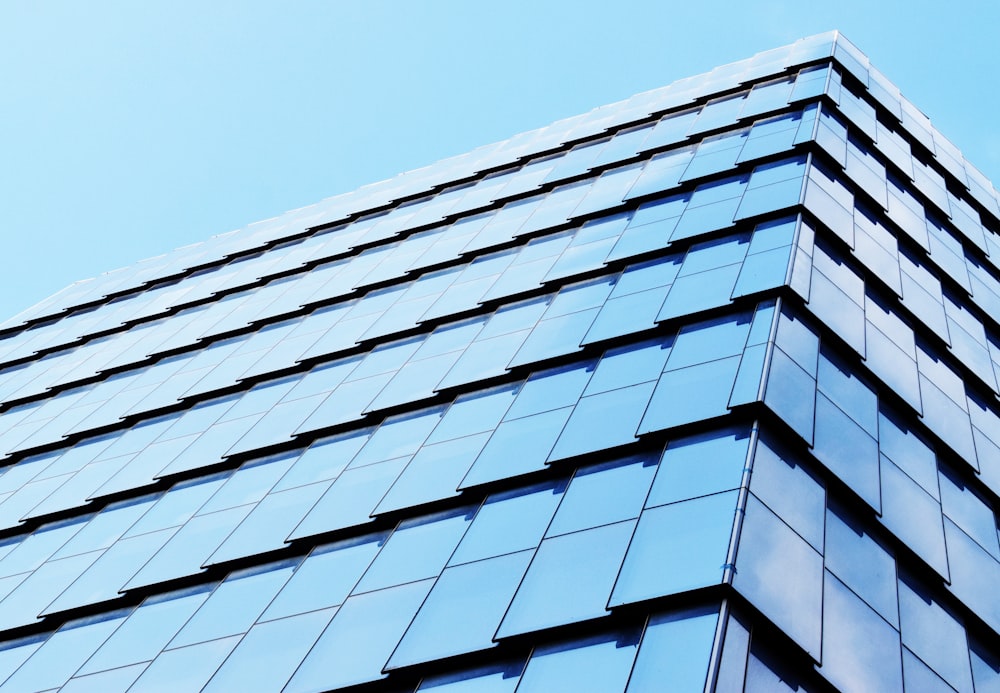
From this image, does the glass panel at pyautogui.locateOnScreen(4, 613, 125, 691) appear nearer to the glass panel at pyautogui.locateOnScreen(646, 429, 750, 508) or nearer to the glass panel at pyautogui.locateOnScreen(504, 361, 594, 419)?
the glass panel at pyautogui.locateOnScreen(504, 361, 594, 419)

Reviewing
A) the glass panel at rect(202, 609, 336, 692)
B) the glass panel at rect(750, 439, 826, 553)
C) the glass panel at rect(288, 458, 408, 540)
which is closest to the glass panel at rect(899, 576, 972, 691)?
the glass panel at rect(750, 439, 826, 553)

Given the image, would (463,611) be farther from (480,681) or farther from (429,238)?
(429,238)

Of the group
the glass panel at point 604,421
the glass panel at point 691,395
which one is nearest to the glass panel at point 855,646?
the glass panel at point 691,395

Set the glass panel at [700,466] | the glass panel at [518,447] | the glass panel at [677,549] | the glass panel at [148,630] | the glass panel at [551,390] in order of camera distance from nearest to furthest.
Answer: the glass panel at [677,549] < the glass panel at [700,466] < the glass panel at [518,447] < the glass panel at [148,630] < the glass panel at [551,390]

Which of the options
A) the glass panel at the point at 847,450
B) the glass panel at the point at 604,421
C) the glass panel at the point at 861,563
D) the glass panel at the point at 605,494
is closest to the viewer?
the glass panel at the point at 861,563

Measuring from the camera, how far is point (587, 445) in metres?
18.9

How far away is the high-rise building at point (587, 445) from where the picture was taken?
15070mm

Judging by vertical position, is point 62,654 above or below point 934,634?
below

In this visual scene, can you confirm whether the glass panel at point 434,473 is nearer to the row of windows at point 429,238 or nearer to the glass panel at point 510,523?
the glass panel at point 510,523

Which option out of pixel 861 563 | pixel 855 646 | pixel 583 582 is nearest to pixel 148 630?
pixel 583 582

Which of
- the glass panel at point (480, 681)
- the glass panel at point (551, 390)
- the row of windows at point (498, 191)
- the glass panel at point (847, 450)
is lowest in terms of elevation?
the glass panel at point (480, 681)

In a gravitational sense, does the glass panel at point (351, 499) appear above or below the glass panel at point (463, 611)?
above

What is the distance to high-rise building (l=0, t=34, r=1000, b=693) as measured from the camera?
15.1m

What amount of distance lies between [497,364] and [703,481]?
30.8 ft
